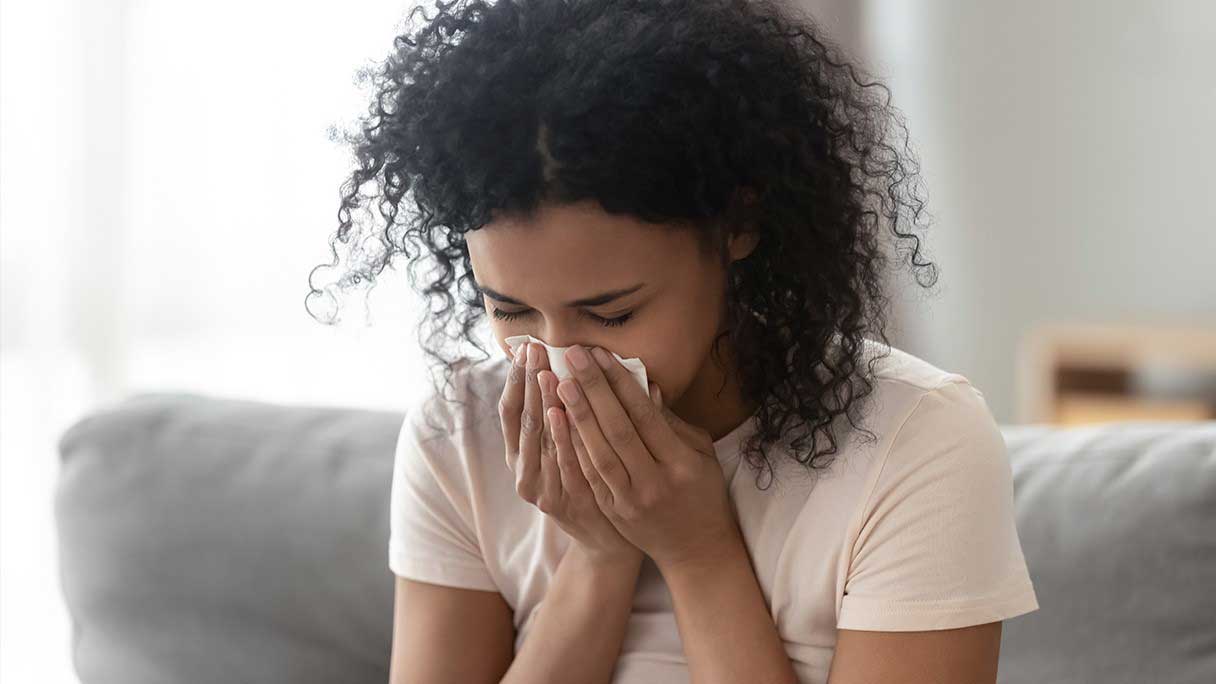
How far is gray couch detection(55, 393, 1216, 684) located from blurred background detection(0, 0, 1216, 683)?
3.12ft

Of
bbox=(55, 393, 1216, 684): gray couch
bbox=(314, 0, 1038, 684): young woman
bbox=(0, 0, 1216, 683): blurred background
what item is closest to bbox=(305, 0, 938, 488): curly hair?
bbox=(314, 0, 1038, 684): young woman

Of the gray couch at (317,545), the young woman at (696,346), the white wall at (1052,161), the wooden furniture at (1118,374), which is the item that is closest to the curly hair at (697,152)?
the young woman at (696,346)

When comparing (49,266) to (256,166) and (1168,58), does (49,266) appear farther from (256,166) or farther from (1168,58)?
(1168,58)

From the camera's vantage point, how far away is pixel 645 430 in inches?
47.6

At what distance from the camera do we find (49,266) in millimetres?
2762

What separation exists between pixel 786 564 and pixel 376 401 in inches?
79.2

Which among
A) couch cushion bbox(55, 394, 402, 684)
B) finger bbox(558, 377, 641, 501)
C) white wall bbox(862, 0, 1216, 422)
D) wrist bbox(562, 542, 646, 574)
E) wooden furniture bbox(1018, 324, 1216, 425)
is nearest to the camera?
finger bbox(558, 377, 641, 501)

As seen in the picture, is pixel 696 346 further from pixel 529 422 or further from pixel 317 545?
pixel 317 545

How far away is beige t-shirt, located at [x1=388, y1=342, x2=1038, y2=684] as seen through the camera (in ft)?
3.80

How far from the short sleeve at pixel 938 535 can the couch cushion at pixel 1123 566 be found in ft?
0.64

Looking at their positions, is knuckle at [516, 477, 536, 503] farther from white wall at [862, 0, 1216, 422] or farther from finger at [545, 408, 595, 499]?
white wall at [862, 0, 1216, 422]

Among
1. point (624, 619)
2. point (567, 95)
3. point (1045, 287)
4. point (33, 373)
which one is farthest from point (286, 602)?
point (1045, 287)

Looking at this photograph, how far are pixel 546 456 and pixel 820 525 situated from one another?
27cm

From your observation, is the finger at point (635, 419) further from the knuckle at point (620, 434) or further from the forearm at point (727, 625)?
the forearm at point (727, 625)
